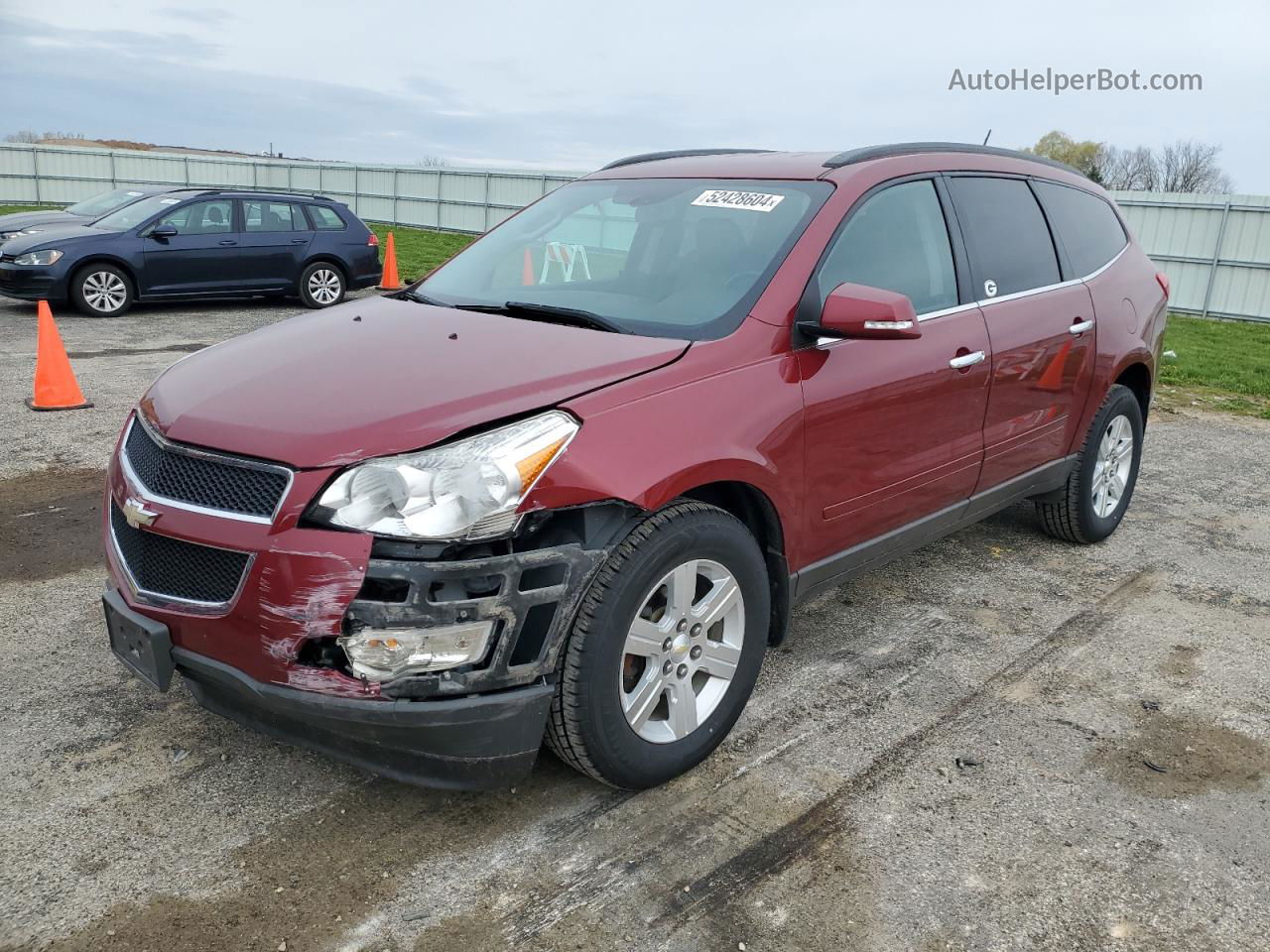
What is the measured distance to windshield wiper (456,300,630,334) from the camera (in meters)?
3.31

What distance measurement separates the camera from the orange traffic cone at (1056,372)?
4.54 m

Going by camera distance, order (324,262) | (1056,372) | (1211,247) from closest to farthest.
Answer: (1056,372) → (324,262) → (1211,247)

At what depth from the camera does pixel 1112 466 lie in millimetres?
5438

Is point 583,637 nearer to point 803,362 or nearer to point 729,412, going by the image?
point 729,412

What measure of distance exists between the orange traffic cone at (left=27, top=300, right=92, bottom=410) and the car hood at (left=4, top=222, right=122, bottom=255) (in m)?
4.97

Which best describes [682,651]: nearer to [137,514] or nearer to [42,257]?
[137,514]

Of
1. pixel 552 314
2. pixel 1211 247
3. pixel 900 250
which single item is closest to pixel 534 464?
pixel 552 314

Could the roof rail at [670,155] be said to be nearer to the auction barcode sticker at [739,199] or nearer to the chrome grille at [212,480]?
the auction barcode sticker at [739,199]

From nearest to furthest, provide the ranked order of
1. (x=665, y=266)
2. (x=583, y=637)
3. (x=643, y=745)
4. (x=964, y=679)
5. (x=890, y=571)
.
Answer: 1. (x=583, y=637)
2. (x=643, y=745)
3. (x=665, y=266)
4. (x=964, y=679)
5. (x=890, y=571)

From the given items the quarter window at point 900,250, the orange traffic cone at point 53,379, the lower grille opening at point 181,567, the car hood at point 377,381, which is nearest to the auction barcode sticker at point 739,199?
the quarter window at point 900,250

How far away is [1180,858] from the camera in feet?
9.29

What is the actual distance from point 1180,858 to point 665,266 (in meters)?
2.34

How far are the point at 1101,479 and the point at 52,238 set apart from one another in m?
11.5

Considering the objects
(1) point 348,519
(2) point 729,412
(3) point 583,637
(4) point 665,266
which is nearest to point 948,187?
(4) point 665,266
